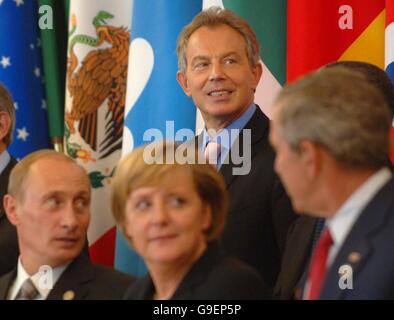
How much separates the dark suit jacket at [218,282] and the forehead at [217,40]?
116 cm

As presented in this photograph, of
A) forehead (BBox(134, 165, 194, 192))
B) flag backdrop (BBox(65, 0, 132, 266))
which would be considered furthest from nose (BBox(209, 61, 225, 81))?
flag backdrop (BBox(65, 0, 132, 266))

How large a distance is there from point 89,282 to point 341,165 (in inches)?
35.8

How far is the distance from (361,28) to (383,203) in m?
2.01

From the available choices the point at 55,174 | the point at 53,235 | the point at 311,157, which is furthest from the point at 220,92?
the point at 311,157

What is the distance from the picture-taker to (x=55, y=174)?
2.69 metres

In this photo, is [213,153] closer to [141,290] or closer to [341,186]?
[141,290]

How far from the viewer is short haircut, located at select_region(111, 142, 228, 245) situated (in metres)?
2.17

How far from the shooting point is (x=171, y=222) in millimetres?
2129

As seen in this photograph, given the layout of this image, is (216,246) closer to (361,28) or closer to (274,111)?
(274,111)

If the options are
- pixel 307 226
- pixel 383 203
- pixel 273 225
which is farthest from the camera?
pixel 273 225

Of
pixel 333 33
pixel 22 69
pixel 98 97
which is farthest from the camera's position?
pixel 22 69

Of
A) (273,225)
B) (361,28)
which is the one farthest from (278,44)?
(273,225)

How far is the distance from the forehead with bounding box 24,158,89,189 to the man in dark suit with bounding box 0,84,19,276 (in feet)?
1.86
